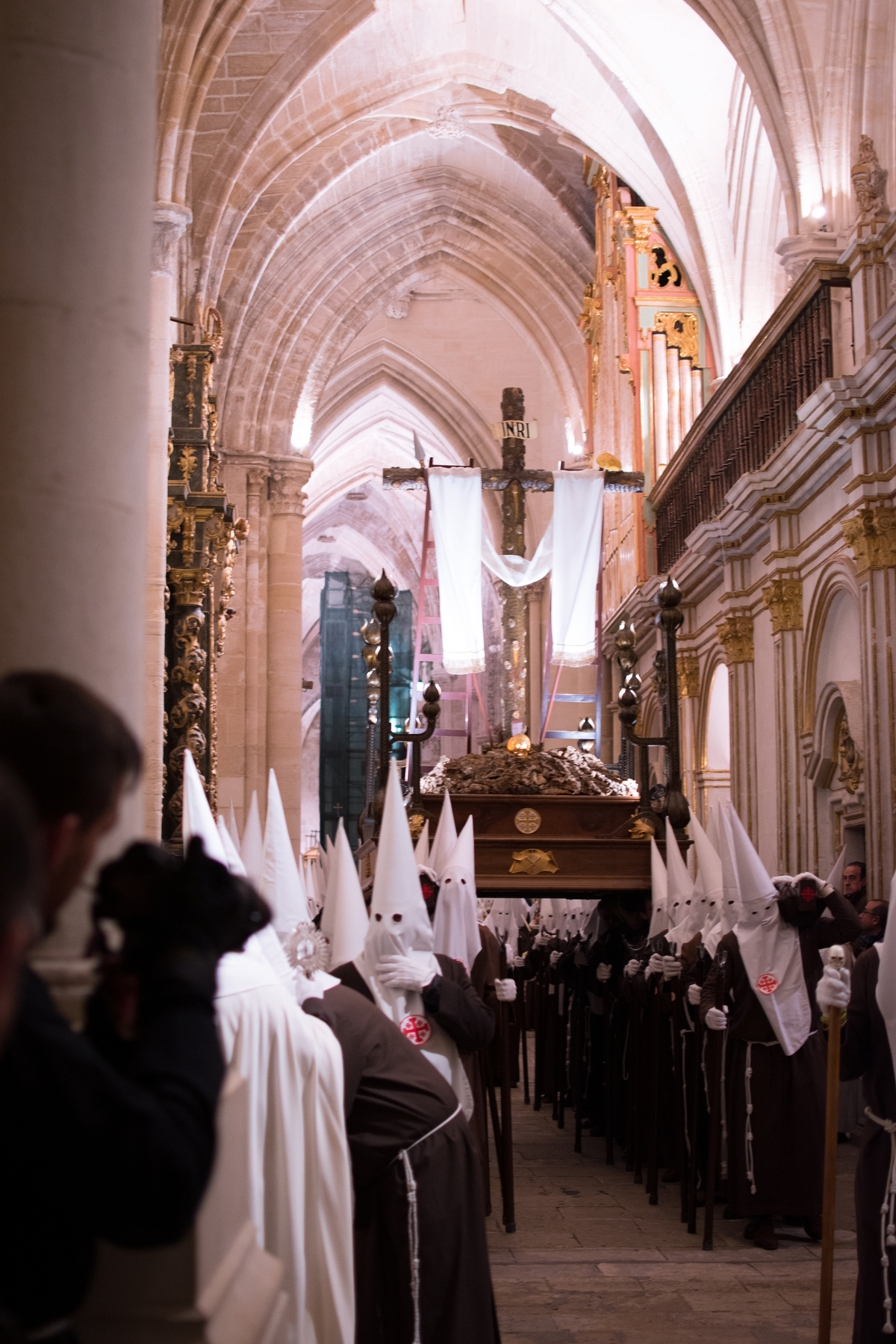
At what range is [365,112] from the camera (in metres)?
18.1

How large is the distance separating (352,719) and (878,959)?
109ft

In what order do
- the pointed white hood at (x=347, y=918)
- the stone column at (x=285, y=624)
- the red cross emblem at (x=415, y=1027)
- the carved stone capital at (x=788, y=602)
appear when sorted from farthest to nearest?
the stone column at (x=285, y=624), the carved stone capital at (x=788, y=602), the red cross emblem at (x=415, y=1027), the pointed white hood at (x=347, y=918)

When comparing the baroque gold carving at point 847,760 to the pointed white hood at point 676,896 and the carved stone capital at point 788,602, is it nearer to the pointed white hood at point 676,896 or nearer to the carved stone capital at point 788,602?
the carved stone capital at point 788,602

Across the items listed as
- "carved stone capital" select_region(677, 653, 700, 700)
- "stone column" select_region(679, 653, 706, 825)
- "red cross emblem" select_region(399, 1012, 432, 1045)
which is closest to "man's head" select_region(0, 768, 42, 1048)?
"red cross emblem" select_region(399, 1012, 432, 1045)

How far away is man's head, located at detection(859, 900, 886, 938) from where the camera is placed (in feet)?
27.5

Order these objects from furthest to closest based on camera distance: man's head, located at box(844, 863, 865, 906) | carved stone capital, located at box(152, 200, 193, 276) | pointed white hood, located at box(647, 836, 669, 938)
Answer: carved stone capital, located at box(152, 200, 193, 276)
man's head, located at box(844, 863, 865, 906)
pointed white hood, located at box(647, 836, 669, 938)

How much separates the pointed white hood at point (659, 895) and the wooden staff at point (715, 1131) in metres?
1.21

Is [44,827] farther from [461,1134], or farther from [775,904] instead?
[775,904]

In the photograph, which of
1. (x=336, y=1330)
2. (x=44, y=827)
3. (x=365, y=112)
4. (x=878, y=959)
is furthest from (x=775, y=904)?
(x=365, y=112)

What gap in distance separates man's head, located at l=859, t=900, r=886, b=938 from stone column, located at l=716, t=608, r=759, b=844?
4.75 meters

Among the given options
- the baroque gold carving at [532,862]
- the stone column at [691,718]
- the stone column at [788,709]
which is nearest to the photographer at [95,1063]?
the baroque gold carving at [532,862]

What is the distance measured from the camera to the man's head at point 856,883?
30.2 feet

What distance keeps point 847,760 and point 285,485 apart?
10729 mm

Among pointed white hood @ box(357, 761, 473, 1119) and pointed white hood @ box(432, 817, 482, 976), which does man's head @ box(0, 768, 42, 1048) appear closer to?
pointed white hood @ box(357, 761, 473, 1119)
